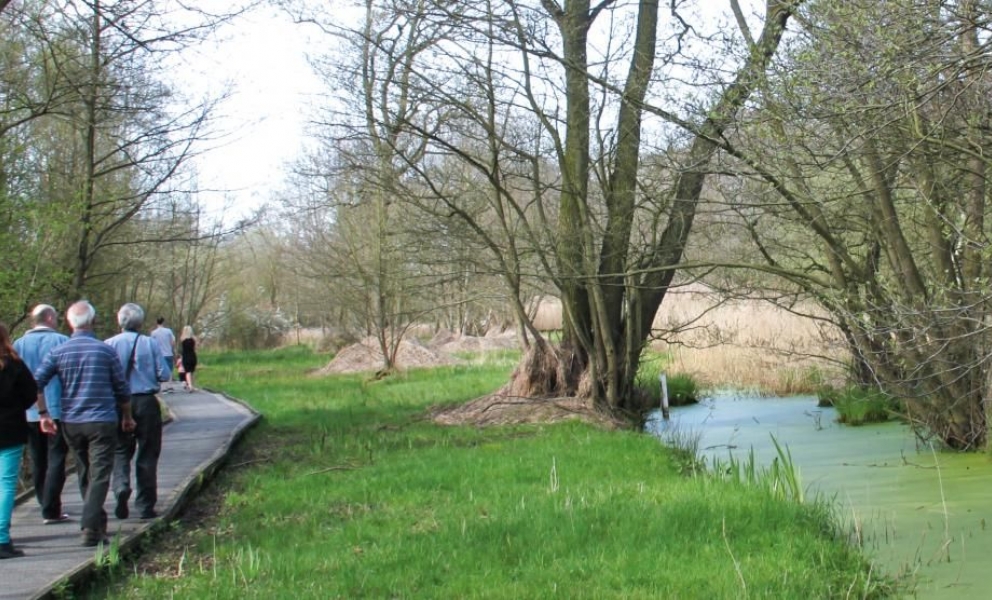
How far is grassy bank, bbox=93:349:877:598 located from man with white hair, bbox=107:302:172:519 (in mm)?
435

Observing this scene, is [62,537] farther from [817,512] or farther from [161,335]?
[161,335]

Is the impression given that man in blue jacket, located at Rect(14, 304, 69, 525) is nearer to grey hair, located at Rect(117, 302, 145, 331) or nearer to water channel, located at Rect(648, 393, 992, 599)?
grey hair, located at Rect(117, 302, 145, 331)

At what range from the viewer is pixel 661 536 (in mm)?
7148

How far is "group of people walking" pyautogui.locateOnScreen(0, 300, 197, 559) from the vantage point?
722 centimetres

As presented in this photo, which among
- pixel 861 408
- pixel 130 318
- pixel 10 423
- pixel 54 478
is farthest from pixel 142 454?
pixel 861 408

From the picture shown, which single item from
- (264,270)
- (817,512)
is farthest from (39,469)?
(264,270)

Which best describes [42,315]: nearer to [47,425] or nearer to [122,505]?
[47,425]

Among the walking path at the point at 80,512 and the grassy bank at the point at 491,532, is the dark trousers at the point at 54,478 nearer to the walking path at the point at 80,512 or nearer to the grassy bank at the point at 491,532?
the walking path at the point at 80,512

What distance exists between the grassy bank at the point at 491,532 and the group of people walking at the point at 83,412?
63 cm

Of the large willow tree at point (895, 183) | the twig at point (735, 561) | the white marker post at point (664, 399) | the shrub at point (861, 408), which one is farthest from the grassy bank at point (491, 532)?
the white marker post at point (664, 399)

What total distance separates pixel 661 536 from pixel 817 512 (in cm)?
171

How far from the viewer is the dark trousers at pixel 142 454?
8242 mm

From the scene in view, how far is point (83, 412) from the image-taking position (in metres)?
7.66

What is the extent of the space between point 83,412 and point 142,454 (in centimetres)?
96
